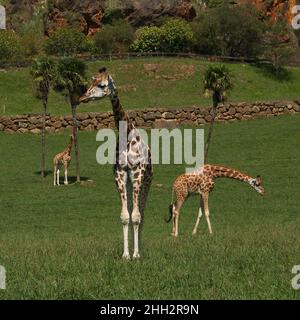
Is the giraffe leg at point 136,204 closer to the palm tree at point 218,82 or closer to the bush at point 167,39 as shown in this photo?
the palm tree at point 218,82

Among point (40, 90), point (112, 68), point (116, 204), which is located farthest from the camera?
point (112, 68)

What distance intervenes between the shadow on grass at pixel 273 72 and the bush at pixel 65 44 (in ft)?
90.6

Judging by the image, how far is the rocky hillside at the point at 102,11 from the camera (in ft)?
367

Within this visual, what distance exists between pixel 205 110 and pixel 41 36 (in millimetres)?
58181

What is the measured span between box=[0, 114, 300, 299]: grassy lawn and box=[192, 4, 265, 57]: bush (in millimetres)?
29988

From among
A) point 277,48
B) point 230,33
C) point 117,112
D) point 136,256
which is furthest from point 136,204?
point 230,33

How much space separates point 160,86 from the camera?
74062 mm

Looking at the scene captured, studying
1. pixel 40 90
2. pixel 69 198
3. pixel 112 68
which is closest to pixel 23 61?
pixel 112 68

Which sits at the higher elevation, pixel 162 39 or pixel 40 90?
pixel 162 39

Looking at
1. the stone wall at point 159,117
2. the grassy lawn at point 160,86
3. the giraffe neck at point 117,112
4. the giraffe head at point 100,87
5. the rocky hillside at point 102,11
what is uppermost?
the rocky hillside at point 102,11

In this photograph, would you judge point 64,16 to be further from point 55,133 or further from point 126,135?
point 126,135

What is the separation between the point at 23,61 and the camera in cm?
7838

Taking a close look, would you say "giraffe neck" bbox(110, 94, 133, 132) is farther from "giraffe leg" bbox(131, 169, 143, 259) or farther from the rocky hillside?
the rocky hillside

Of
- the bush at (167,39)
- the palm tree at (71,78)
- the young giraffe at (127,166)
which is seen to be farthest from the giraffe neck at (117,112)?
the bush at (167,39)
